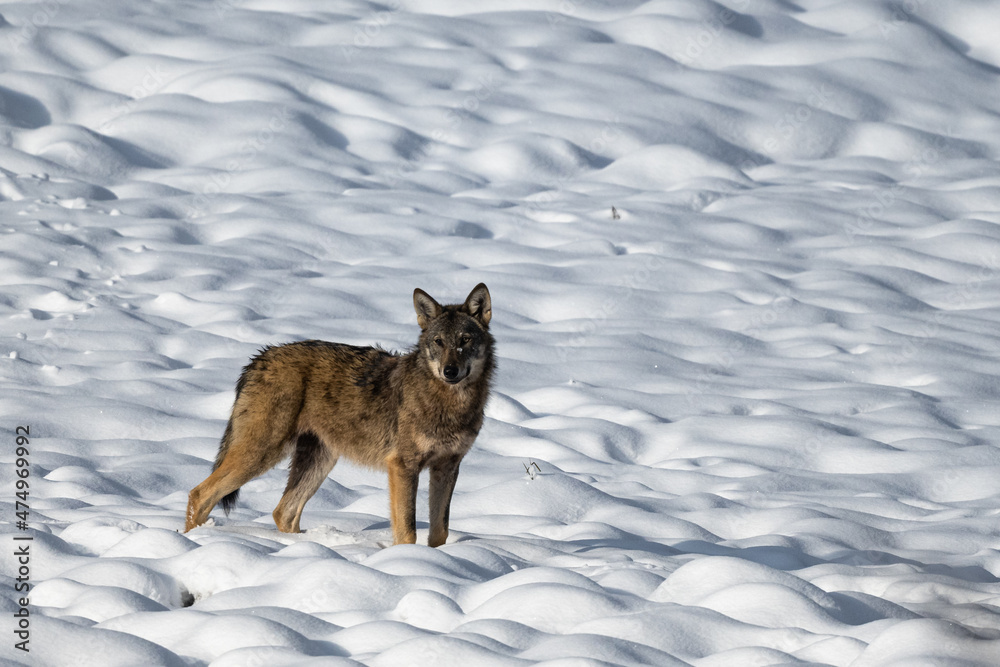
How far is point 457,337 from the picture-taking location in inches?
237

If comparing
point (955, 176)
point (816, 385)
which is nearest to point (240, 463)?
point (816, 385)

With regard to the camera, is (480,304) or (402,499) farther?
(480,304)

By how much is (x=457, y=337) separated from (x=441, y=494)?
0.91 metres

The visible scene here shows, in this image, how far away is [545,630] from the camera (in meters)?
4.34

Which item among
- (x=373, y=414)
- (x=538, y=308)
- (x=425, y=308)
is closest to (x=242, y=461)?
(x=373, y=414)

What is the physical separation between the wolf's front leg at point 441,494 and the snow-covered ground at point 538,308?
18 cm

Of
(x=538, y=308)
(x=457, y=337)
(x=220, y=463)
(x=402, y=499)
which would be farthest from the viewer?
(x=538, y=308)

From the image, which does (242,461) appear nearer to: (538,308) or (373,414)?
(373,414)

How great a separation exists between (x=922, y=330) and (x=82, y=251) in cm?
882

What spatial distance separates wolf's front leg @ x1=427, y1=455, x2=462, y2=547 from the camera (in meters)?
5.93

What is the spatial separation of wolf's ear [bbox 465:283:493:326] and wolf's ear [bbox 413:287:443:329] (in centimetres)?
19

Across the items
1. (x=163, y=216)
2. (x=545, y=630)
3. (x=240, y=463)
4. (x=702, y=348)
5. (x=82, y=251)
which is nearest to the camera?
(x=545, y=630)

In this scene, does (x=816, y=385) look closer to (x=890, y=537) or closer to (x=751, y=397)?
(x=751, y=397)

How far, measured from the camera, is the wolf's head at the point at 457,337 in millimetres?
5926
